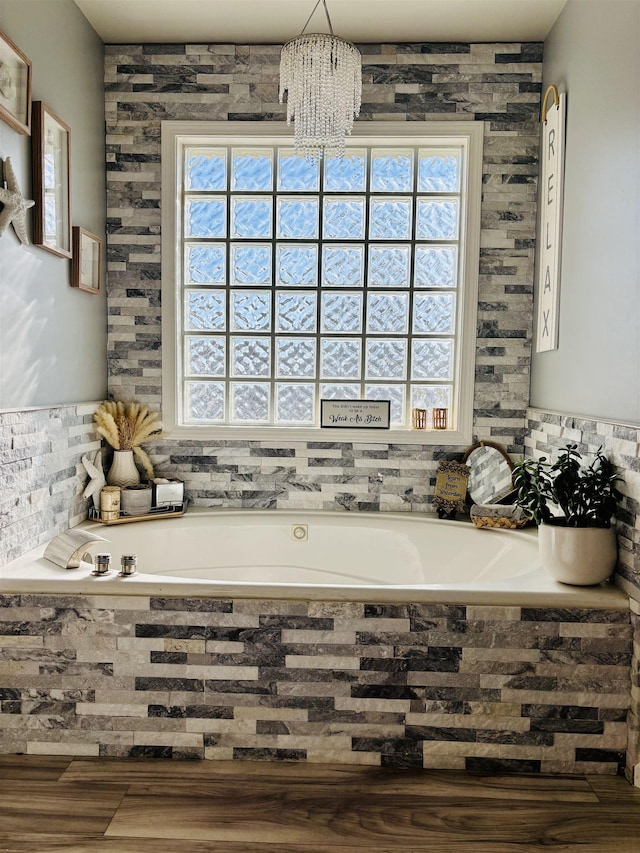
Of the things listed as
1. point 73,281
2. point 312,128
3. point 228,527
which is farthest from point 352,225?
point 228,527

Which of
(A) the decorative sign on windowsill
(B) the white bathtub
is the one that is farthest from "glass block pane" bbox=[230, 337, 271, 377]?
(A) the decorative sign on windowsill

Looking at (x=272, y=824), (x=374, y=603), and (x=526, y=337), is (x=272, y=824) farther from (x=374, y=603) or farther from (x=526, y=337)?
(x=526, y=337)

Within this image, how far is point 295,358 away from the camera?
3.38 m

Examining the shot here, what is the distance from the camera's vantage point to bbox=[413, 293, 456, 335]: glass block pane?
3328mm

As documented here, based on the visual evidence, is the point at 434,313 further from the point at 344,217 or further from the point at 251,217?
the point at 251,217

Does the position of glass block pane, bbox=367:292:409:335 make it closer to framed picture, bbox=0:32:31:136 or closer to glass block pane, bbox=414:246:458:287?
glass block pane, bbox=414:246:458:287

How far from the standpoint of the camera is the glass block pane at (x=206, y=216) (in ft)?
11.0

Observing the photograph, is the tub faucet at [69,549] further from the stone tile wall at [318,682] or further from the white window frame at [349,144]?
the white window frame at [349,144]

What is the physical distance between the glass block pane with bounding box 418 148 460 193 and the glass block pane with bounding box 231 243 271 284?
2.85 feet

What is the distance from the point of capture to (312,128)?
2.46m

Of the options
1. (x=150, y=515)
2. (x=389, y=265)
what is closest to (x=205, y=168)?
(x=389, y=265)

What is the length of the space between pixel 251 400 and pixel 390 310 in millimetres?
848

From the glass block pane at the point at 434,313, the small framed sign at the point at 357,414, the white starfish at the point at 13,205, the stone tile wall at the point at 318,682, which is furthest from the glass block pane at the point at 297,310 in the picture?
the stone tile wall at the point at 318,682

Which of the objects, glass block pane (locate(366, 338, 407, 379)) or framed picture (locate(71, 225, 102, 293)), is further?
glass block pane (locate(366, 338, 407, 379))
